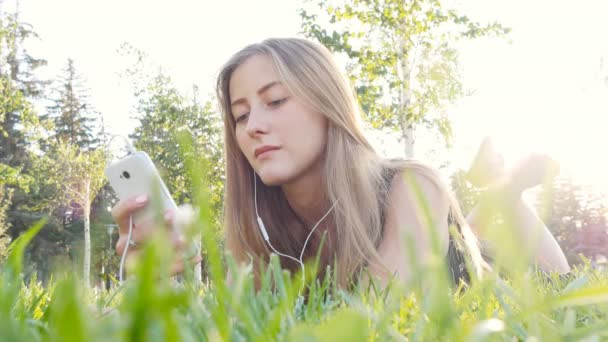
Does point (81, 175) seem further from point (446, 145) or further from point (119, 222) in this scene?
point (119, 222)

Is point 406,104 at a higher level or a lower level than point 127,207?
higher

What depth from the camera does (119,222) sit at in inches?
94.5

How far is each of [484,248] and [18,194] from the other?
3825 centimetres

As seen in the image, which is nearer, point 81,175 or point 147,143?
point 147,143

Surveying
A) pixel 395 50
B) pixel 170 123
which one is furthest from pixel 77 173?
pixel 395 50

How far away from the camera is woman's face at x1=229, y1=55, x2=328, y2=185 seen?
2.80m

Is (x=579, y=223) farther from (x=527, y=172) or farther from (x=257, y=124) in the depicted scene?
(x=257, y=124)

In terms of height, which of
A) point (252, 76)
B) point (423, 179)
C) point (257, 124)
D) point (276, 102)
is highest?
point (252, 76)

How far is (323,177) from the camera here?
301 centimetres

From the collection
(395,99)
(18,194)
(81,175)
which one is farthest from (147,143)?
(18,194)

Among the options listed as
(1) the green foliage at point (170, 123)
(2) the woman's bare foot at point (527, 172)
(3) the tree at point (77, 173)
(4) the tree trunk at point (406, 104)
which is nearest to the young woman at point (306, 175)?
(2) the woman's bare foot at point (527, 172)

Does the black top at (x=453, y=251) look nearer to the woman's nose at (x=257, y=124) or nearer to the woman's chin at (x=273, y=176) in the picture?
the woman's chin at (x=273, y=176)

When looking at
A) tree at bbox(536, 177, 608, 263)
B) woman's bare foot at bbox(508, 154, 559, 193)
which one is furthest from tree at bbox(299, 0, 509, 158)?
tree at bbox(536, 177, 608, 263)

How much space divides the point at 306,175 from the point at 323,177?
0.18 meters
